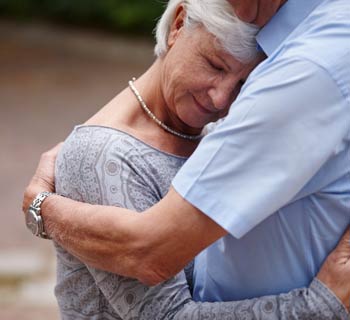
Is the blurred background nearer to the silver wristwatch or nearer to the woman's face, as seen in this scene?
the silver wristwatch

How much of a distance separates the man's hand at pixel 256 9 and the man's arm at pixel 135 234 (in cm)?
48

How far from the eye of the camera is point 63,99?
36.2 feet

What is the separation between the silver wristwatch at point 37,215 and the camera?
267 cm

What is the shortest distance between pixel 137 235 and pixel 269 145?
1.33 ft

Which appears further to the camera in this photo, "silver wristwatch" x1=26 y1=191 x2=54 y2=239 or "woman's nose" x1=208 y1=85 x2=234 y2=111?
"silver wristwatch" x1=26 y1=191 x2=54 y2=239

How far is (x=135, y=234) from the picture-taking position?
2.27 meters

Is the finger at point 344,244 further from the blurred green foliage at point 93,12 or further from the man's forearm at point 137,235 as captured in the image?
the blurred green foliage at point 93,12

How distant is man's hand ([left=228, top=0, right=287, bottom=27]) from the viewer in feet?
7.49

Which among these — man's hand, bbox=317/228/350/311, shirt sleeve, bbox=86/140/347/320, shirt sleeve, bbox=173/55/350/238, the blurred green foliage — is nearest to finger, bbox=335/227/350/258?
man's hand, bbox=317/228/350/311

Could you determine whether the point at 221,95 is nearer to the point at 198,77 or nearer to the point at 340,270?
the point at 198,77

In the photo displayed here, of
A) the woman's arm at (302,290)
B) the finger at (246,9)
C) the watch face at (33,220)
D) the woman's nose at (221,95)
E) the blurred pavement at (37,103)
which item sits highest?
the finger at (246,9)

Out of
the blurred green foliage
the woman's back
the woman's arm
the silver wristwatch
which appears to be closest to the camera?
the woman's arm

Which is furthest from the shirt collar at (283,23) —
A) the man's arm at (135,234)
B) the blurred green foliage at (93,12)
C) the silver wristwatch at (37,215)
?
the blurred green foliage at (93,12)

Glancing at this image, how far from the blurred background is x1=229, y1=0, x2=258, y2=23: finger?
4.01m
